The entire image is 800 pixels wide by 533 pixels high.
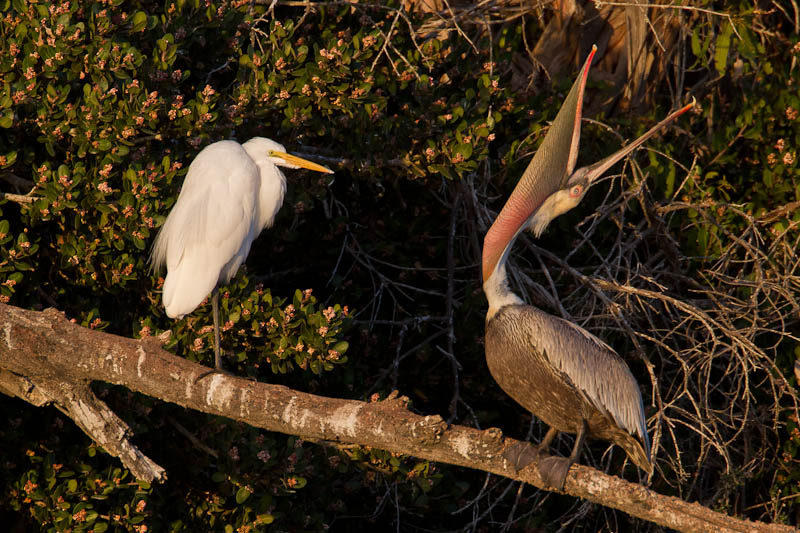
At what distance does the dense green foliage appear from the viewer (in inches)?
150

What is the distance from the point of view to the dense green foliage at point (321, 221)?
3.82 meters

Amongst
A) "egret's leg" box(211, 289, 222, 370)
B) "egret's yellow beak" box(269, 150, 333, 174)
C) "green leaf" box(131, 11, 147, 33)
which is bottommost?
"egret's leg" box(211, 289, 222, 370)

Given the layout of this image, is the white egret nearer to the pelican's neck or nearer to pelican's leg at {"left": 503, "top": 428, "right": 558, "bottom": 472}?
the pelican's neck

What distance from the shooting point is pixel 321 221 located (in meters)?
5.43

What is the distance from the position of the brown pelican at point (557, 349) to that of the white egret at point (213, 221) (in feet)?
3.33

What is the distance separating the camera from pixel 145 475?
331 centimetres

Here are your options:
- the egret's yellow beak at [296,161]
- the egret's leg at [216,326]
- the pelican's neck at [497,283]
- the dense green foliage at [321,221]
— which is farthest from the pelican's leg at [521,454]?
the egret's yellow beak at [296,161]

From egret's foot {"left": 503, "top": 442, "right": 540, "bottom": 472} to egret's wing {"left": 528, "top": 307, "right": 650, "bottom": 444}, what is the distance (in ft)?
1.97

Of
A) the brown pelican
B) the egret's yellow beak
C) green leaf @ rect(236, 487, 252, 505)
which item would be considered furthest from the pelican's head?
green leaf @ rect(236, 487, 252, 505)

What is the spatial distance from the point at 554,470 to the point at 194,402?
133cm

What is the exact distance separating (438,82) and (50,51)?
6.55 feet

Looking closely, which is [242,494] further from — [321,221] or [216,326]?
[321,221]

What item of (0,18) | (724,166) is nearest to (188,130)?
(0,18)

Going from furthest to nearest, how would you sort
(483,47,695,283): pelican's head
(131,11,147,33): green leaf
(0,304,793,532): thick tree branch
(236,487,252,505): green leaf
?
(236,487,252,505): green leaf
(131,11,147,33): green leaf
(483,47,695,283): pelican's head
(0,304,793,532): thick tree branch
